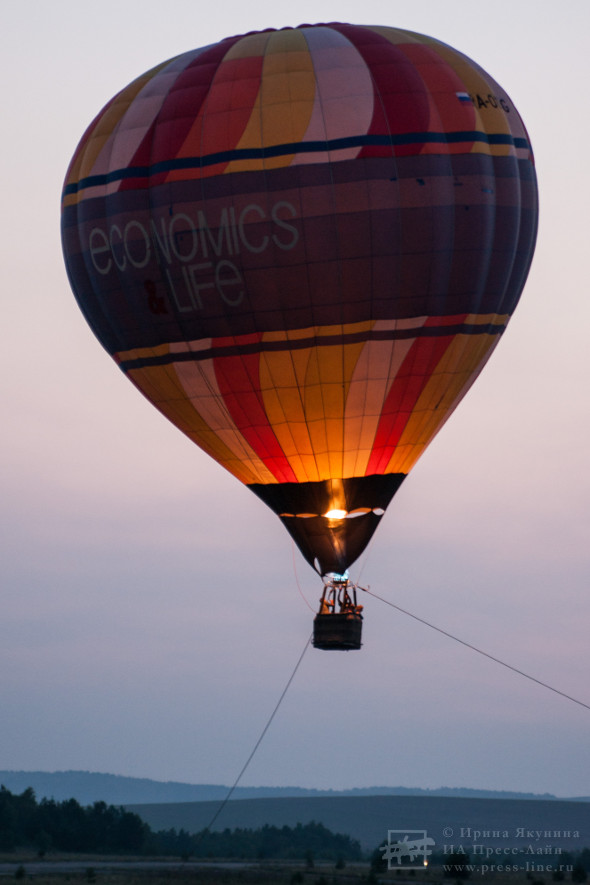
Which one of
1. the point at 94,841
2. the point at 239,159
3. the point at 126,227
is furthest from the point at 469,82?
the point at 94,841

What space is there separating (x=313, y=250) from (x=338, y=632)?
672cm

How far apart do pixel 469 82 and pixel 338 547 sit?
886 cm

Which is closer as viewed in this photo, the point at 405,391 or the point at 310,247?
the point at 310,247

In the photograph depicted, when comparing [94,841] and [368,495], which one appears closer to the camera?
[368,495]

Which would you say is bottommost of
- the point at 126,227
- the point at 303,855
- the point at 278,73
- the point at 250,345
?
the point at 303,855

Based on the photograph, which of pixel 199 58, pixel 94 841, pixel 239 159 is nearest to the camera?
pixel 239 159

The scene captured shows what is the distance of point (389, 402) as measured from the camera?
30.2m

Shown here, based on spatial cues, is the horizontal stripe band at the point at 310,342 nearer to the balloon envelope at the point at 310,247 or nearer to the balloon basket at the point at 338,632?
the balloon envelope at the point at 310,247

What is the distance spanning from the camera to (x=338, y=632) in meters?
29.6

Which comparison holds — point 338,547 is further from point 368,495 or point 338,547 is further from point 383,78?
point 383,78

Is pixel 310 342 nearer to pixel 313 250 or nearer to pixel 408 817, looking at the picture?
pixel 313 250

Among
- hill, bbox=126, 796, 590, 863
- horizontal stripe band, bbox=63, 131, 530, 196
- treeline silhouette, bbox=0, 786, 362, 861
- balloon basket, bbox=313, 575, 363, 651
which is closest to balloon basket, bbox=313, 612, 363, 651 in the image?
balloon basket, bbox=313, 575, 363, 651

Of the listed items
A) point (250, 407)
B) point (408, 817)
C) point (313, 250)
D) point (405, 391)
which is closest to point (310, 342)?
point (313, 250)

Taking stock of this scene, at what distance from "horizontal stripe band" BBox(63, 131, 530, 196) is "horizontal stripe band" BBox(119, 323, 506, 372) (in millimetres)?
3215
